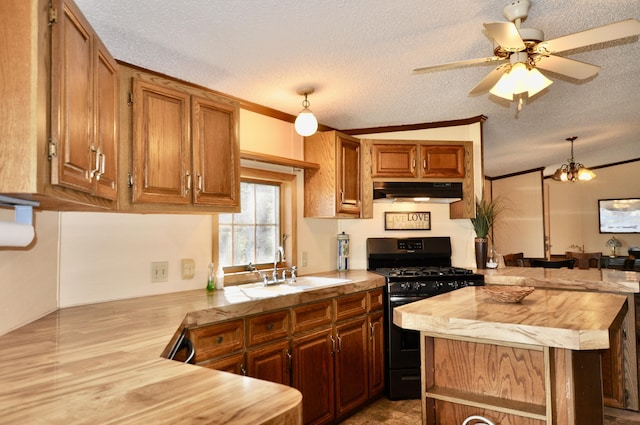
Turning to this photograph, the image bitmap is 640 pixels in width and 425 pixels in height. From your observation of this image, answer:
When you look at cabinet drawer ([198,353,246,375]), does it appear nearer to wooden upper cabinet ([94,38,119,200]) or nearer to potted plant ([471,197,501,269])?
wooden upper cabinet ([94,38,119,200])

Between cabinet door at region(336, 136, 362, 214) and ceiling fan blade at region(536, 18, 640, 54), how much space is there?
71.5 inches

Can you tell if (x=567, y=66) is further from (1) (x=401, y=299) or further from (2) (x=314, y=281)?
(2) (x=314, y=281)

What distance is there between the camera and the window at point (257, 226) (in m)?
3.12

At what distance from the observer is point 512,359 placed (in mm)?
1783

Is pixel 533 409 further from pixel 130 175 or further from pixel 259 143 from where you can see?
pixel 259 143

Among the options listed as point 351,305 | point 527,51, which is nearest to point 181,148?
point 351,305

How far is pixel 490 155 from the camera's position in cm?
601

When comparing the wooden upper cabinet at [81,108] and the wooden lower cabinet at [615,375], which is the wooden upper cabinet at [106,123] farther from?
the wooden lower cabinet at [615,375]

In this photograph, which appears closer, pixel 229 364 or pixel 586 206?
pixel 229 364

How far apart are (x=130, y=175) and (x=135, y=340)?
91 cm

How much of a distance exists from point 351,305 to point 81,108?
2.14m

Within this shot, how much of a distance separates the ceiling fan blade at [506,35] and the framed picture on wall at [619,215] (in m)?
8.27

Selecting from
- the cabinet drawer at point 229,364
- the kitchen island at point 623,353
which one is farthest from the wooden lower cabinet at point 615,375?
the cabinet drawer at point 229,364

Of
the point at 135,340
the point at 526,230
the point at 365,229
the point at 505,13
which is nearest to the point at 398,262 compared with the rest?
the point at 365,229
